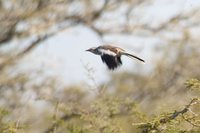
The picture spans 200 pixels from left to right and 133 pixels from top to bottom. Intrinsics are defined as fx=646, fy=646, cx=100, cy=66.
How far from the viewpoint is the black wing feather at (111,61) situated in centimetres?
313

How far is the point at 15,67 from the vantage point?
11.6 m

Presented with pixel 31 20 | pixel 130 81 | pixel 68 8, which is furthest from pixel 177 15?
pixel 130 81

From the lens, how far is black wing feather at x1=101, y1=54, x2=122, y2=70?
3135 millimetres

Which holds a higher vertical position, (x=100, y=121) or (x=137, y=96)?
(x=137, y=96)

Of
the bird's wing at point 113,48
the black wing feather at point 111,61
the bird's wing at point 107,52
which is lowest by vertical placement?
the black wing feather at point 111,61

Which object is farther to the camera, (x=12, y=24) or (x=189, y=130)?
(x=12, y=24)

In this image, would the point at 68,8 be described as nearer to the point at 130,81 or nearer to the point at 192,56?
the point at 192,56

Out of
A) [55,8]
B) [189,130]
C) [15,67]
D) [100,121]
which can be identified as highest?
[55,8]

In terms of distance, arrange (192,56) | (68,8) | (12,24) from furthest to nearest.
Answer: (192,56) → (68,8) → (12,24)

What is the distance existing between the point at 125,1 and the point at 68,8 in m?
1.28

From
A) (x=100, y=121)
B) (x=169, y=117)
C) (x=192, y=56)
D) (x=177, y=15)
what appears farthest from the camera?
(x=192, y=56)

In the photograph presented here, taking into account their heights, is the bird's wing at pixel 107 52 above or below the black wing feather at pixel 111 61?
above

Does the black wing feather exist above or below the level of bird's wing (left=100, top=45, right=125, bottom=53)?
below

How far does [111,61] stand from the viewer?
3148 millimetres
